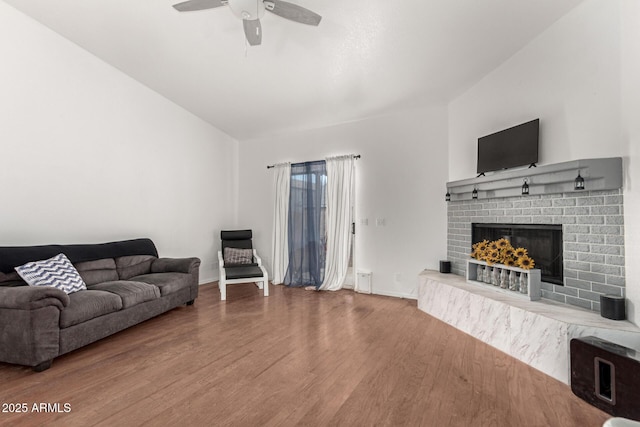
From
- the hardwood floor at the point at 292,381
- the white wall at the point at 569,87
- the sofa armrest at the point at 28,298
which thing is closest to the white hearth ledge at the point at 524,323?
the hardwood floor at the point at 292,381

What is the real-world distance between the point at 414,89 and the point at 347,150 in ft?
4.69

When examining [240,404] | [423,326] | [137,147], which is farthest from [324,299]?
[137,147]

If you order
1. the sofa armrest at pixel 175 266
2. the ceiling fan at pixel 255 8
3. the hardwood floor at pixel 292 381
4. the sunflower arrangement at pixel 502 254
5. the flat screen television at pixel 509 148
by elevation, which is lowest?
the hardwood floor at pixel 292 381

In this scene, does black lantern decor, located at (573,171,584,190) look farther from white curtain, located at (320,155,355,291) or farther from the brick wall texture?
white curtain, located at (320,155,355,291)

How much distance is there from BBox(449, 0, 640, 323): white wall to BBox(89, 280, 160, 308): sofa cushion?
162 inches

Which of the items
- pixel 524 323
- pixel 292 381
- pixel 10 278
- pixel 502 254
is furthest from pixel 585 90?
pixel 10 278

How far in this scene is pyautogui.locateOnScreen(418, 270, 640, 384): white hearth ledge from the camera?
2149mm

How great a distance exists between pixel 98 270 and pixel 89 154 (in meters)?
1.38

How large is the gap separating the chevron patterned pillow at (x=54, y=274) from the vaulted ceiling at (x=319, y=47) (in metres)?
2.40

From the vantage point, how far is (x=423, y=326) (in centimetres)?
327

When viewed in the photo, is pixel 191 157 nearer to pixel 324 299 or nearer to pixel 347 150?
pixel 347 150

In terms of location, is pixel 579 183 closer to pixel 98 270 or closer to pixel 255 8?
pixel 255 8

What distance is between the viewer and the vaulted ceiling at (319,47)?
2627 millimetres

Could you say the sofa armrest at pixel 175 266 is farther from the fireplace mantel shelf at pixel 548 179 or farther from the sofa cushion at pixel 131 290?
the fireplace mantel shelf at pixel 548 179
